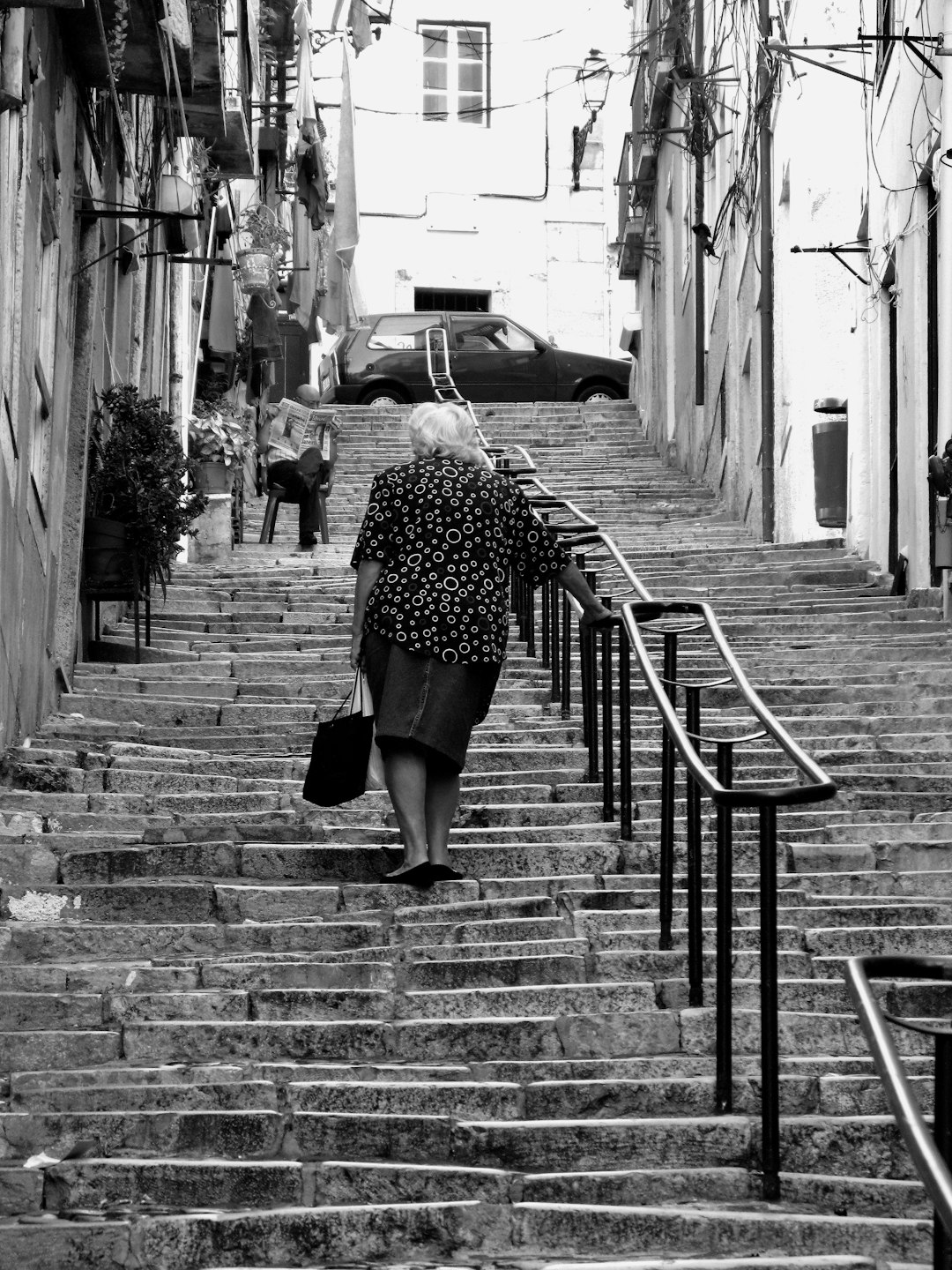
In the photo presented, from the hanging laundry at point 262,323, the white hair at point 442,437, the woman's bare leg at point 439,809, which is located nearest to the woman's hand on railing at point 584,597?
the white hair at point 442,437

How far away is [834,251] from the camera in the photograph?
13.9m

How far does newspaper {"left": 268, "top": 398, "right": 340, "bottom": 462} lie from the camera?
19875 millimetres

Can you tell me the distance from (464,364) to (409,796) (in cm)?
1991

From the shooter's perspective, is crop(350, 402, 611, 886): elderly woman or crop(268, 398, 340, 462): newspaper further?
crop(268, 398, 340, 462): newspaper

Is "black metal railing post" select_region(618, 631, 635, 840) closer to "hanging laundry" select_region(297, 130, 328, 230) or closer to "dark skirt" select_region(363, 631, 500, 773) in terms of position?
"dark skirt" select_region(363, 631, 500, 773)

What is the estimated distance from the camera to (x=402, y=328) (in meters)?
26.5

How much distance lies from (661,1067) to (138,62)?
7.79 metres

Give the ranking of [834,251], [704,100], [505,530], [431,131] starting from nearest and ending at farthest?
[505,530] < [834,251] < [704,100] < [431,131]

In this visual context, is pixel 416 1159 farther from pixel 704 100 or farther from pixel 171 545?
pixel 704 100

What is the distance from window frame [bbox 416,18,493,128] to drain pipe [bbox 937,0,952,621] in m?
22.3

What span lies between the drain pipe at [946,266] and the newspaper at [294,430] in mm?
8683

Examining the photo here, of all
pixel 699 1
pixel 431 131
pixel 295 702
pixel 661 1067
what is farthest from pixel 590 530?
pixel 431 131

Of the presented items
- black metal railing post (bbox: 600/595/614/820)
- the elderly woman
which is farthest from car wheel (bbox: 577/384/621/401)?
the elderly woman

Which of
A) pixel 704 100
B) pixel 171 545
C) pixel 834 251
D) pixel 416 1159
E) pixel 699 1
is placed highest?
pixel 699 1
